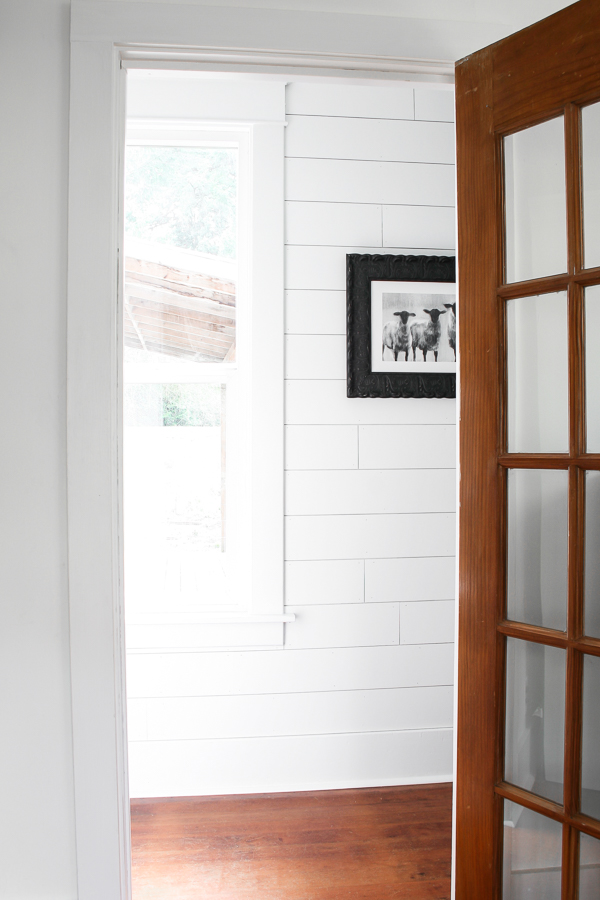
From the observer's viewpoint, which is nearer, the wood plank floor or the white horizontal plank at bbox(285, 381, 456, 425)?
the wood plank floor

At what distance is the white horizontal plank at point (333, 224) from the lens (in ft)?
7.19

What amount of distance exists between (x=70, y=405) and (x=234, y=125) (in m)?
1.46

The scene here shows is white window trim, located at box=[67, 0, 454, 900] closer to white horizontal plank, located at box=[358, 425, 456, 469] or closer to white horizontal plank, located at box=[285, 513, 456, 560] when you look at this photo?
white horizontal plank, located at box=[285, 513, 456, 560]

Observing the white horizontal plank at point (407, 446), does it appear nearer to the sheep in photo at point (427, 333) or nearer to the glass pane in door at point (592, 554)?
Result: the sheep in photo at point (427, 333)

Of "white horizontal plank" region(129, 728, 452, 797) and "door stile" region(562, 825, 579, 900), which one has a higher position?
"door stile" region(562, 825, 579, 900)

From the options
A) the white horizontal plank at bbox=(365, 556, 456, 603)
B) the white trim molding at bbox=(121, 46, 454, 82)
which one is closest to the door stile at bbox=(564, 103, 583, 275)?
the white trim molding at bbox=(121, 46, 454, 82)

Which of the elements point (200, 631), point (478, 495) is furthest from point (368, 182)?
point (200, 631)

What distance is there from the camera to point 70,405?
1.28m

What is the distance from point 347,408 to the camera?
88.0 inches

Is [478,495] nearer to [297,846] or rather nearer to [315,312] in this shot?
[315,312]

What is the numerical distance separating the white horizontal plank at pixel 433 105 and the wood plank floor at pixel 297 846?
2.63 m

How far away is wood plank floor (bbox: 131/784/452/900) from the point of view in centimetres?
170

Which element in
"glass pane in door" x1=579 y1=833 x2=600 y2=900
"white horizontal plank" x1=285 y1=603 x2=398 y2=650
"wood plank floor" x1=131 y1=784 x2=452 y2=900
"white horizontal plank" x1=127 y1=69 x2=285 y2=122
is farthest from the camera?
"white horizontal plank" x1=285 y1=603 x2=398 y2=650

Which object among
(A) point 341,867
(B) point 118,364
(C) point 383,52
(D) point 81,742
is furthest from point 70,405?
(A) point 341,867
